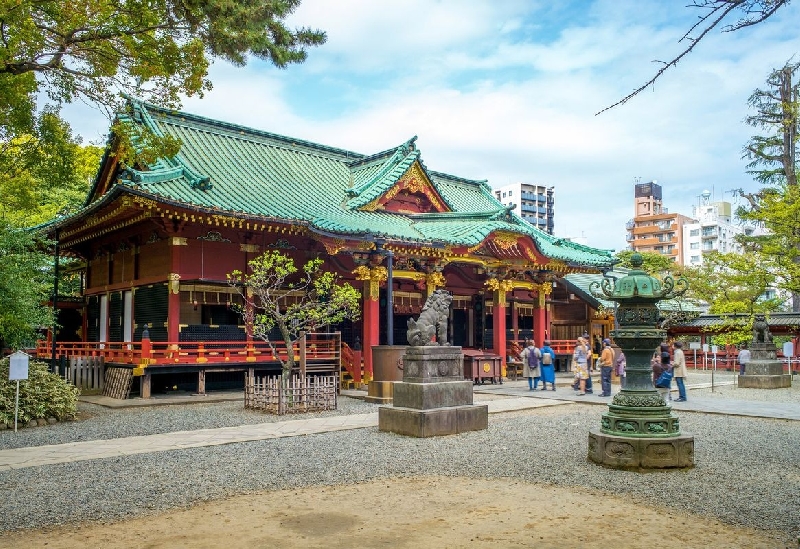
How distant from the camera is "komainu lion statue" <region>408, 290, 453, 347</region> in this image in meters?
12.1

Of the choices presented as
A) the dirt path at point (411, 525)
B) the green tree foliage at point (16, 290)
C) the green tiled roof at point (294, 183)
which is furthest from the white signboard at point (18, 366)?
the dirt path at point (411, 525)

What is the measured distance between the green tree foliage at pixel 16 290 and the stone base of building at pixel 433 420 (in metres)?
8.06

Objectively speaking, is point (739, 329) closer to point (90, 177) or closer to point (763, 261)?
point (763, 261)

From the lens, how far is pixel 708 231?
9044 cm

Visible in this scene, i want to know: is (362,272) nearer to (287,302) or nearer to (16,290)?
(287,302)

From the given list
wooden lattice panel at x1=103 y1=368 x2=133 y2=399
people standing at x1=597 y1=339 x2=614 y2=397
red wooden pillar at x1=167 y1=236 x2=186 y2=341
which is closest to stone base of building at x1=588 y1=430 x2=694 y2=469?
people standing at x1=597 y1=339 x2=614 y2=397

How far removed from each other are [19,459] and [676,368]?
1524 cm

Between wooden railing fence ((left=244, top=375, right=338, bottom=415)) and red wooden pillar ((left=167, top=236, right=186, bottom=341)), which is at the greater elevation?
red wooden pillar ((left=167, top=236, right=186, bottom=341))

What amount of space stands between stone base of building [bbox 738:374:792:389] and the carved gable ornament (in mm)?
12500

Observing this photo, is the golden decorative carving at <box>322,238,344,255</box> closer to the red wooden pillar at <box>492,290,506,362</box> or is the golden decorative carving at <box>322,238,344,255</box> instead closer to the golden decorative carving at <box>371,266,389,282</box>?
the golden decorative carving at <box>371,266,389,282</box>

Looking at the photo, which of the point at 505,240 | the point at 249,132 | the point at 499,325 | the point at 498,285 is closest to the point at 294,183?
the point at 249,132

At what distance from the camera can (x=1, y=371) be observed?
13.0 meters

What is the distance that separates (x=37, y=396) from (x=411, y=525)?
1013 centimetres

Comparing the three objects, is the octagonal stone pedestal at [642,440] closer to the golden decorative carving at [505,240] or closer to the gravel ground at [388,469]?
the gravel ground at [388,469]
